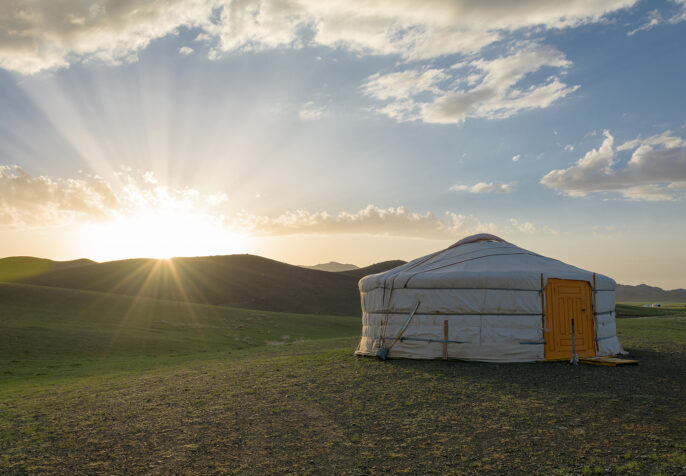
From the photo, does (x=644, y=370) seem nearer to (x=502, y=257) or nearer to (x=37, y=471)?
(x=502, y=257)

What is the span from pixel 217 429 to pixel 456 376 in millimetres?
4436

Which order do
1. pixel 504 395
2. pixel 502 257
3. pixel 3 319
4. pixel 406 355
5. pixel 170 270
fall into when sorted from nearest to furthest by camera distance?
1. pixel 504 395
2. pixel 406 355
3. pixel 502 257
4. pixel 3 319
5. pixel 170 270

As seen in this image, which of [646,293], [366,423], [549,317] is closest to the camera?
[366,423]

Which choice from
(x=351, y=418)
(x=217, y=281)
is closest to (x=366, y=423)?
(x=351, y=418)

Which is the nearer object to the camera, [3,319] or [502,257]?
[502,257]

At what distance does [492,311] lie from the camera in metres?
10.0

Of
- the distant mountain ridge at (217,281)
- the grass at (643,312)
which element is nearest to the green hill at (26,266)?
the distant mountain ridge at (217,281)

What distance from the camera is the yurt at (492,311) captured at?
9.98 metres

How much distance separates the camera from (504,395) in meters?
6.87

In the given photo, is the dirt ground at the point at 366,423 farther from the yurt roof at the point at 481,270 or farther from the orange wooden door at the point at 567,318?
the yurt roof at the point at 481,270

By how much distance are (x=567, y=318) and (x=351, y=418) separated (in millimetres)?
6607

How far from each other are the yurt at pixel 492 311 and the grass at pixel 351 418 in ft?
1.74

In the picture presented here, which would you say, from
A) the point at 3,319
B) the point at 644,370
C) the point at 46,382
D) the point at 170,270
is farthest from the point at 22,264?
the point at 644,370

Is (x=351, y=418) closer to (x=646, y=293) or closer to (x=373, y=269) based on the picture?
(x=373, y=269)
